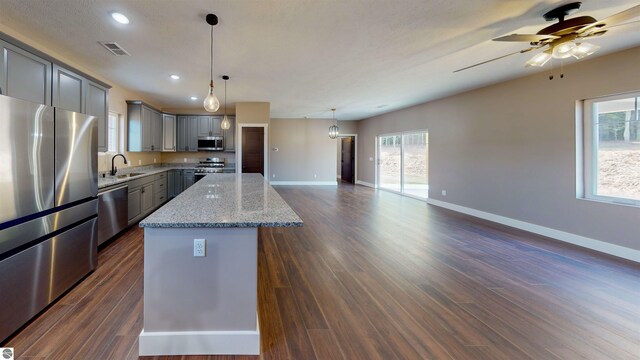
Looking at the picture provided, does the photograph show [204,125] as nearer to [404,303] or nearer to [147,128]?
[147,128]

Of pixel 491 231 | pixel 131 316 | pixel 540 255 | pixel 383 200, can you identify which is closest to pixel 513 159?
pixel 491 231

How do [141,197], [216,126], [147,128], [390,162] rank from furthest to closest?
[390,162]
[216,126]
[147,128]
[141,197]

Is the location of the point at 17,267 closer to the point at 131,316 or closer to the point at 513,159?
the point at 131,316

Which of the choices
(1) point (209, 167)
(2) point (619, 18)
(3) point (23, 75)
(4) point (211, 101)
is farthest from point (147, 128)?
(2) point (619, 18)

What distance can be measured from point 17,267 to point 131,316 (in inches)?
32.0

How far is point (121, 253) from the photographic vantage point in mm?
3482

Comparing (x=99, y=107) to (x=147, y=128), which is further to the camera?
(x=147, y=128)

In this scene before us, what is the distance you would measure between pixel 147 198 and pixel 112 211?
1448mm

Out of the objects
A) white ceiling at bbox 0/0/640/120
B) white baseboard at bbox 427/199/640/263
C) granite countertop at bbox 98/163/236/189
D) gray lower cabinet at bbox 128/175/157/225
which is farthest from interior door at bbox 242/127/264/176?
white baseboard at bbox 427/199/640/263

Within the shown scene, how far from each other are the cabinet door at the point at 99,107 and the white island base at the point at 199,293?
340cm

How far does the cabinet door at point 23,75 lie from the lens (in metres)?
2.63

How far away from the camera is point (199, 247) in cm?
169

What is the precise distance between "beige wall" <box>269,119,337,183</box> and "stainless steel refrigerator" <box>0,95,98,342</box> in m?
7.81

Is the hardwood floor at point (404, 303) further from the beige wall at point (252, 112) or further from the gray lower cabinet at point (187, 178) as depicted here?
the beige wall at point (252, 112)
